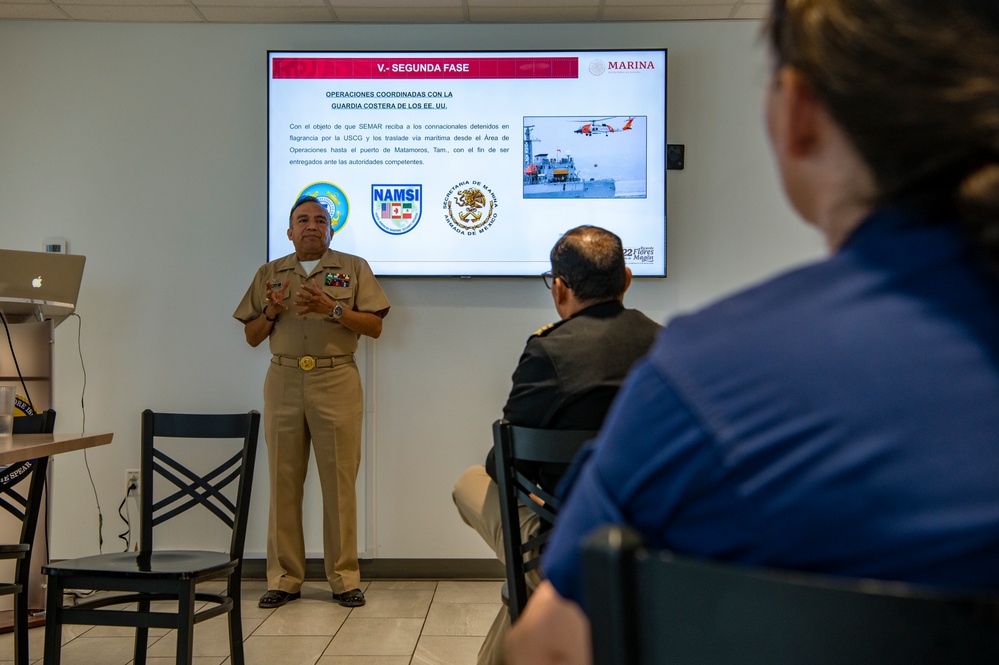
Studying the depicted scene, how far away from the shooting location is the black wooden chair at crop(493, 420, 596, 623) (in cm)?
164

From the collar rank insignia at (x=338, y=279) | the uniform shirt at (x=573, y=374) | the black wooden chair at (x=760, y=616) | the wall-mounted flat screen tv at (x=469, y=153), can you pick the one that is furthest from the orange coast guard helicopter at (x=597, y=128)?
the black wooden chair at (x=760, y=616)

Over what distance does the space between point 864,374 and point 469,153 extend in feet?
11.9

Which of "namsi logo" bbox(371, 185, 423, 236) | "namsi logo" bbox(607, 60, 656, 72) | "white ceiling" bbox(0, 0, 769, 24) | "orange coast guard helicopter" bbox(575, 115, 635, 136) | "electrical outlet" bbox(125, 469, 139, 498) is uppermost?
"white ceiling" bbox(0, 0, 769, 24)

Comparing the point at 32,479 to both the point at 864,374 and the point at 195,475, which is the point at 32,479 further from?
the point at 864,374

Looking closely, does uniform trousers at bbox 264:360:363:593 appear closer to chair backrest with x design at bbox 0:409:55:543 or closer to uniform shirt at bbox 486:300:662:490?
chair backrest with x design at bbox 0:409:55:543

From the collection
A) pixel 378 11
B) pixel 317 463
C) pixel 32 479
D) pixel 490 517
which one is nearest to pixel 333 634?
pixel 317 463

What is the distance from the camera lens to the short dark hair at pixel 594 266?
220 centimetres

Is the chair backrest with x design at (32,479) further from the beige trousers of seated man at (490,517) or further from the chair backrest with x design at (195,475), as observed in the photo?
the beige trousers of seated man at (490,517)

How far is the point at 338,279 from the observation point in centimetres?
381

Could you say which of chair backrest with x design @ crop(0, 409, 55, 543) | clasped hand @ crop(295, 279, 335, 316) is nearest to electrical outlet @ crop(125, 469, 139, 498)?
chair backrest with x design @ crop(0, 409, 55, 543)

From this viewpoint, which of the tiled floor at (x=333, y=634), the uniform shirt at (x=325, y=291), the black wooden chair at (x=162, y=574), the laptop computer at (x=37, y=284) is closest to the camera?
the black wooden chair at (x=162, y=574)

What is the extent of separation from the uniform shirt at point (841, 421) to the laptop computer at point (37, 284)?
312 cm

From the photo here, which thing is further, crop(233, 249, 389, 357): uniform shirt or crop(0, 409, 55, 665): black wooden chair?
Result: crop(233, 249, 389, 357): uniform shirt

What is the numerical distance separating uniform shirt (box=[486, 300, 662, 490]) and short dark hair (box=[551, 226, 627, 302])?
5.4 inches
